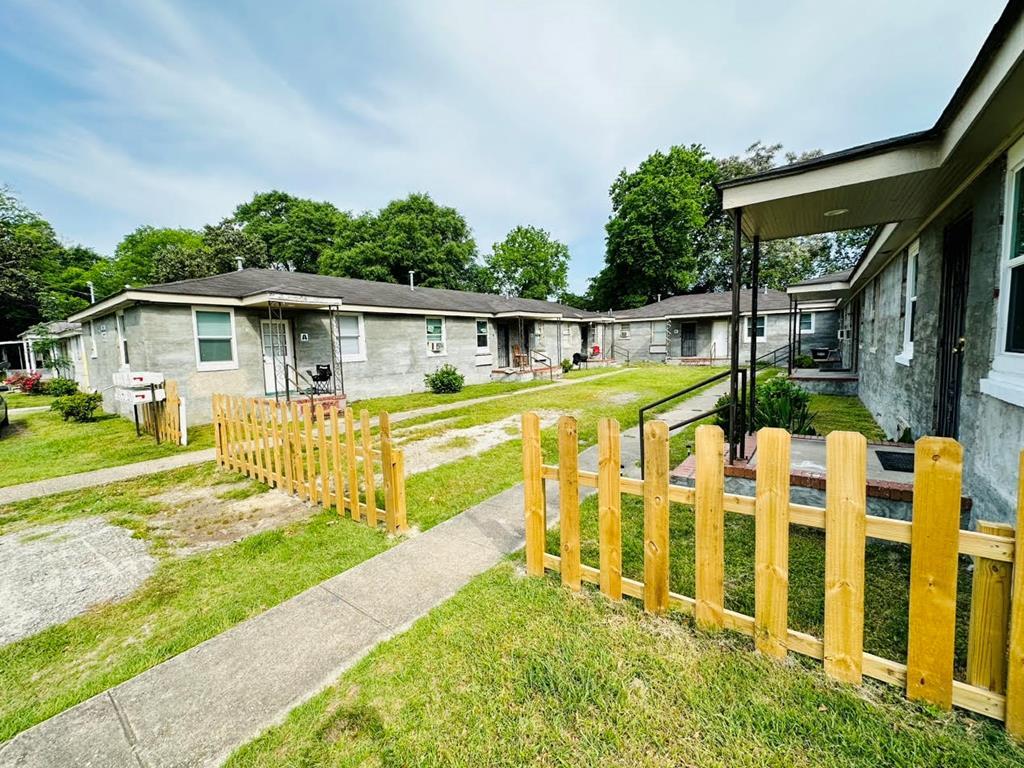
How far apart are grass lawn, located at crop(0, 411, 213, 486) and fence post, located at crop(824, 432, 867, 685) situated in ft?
31.5

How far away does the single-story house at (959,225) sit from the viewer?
2.70 m

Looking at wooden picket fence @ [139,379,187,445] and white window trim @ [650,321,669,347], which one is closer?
wooden picket fence @ [139,379,187,445]

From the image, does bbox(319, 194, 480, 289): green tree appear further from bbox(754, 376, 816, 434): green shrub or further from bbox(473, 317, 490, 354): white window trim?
bbox(754, 376, 816, 434): green shrub

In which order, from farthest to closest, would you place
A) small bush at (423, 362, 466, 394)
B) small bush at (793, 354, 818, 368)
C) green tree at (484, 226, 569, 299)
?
green tree at (484, 226, 569, 299) < small bush at (793, 354, 818, 368) < small bush at (423, 362, 466, 394)

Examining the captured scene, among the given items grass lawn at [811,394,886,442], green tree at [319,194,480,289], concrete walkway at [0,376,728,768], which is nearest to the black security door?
grass lawn at [811,394,886,442]

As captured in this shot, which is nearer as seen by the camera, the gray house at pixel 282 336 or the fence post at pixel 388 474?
the fence post at pixel 388 474

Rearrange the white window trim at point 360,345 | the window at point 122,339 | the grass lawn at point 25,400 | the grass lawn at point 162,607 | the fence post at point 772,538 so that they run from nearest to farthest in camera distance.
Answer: the fence post at point 772,538, the grass lawn at point 162,607, the window at point 122,339, the white window trim at point 360,345, the grass lawn at point 25,400

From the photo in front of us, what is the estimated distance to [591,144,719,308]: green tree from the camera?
35.6m

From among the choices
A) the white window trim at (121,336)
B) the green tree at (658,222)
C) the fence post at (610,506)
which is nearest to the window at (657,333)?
the green tree at (658,222)

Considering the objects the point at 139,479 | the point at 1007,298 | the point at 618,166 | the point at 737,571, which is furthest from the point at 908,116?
the point at 139,479

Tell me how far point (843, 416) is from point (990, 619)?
8.70 meters

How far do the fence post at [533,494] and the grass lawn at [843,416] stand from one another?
18.4 feet

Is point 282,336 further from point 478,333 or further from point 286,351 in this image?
A: point 478,333

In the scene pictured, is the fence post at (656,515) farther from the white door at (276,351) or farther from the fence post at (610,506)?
the white door at (276,351)
